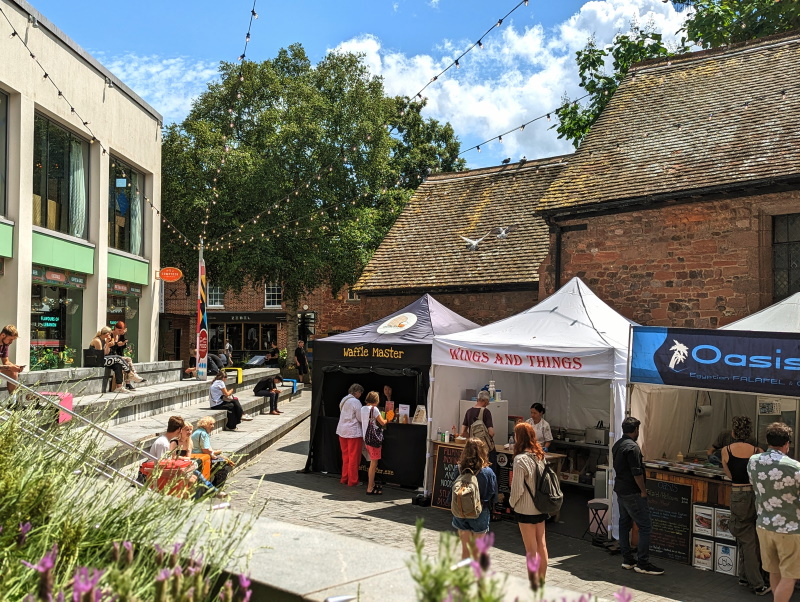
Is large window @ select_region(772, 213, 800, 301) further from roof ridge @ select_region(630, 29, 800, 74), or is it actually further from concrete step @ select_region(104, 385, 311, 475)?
concrete step @ select_region(104, 385, 311, 475)

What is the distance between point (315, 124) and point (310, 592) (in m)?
32.9

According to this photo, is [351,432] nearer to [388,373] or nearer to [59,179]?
[388,373]

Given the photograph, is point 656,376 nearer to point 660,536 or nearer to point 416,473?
point 660,536

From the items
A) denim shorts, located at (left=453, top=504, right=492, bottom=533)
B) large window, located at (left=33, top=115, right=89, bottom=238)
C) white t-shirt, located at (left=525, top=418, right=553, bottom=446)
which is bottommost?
denim shorts, located at (left=453, top=504, right=492, bottom=533)

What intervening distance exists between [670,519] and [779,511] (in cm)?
243

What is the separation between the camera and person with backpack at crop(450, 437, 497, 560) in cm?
768

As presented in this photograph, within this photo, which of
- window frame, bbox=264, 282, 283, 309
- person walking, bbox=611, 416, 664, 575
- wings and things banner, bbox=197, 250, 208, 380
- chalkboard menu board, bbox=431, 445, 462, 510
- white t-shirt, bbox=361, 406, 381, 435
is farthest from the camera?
window frame, bbox=264, 282, 283, 309

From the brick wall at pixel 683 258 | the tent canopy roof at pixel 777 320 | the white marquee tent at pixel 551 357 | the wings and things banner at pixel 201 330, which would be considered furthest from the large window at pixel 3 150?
the tent canopy roof at pixel 777 320

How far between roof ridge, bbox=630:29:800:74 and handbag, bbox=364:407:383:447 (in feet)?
37.9

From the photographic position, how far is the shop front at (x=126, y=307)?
2217cm

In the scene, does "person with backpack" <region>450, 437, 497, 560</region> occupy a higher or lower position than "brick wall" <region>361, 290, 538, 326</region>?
lower

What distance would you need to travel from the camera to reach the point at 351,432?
1331cm

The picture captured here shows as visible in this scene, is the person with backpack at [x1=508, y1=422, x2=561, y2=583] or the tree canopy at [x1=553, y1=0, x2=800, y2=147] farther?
the tree canopy at [x1=553, y1=0, x2=800, y2=147]

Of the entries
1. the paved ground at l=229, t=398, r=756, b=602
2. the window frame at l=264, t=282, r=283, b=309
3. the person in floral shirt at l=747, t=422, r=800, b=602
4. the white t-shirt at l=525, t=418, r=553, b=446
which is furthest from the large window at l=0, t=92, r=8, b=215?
the window frame at l=264, t=282, r=283, b=309
